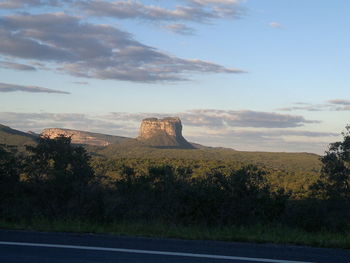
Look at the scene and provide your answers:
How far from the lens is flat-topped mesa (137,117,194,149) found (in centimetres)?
11769

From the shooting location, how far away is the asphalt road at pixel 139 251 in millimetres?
7172

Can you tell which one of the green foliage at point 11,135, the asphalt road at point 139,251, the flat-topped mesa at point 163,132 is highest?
the flat-topped mesa at point 163,132

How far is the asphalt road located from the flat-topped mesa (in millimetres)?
105758

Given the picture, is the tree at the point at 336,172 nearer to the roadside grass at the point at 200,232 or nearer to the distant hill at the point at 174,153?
the roadside grass at the point at 200,232

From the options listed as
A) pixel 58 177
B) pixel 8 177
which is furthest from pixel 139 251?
pixel 8 177

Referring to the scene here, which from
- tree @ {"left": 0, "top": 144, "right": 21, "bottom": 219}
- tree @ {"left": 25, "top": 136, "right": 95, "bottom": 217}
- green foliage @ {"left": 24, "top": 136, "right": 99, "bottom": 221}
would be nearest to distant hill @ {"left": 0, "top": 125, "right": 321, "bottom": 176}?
tree @ {"left": 25, "top": 136, "right": 95, "bottom": 217}

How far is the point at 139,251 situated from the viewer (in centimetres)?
774

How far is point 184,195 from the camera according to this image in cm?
1238

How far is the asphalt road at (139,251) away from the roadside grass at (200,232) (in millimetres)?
458

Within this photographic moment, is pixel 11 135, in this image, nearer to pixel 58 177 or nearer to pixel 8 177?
pixel 8 177

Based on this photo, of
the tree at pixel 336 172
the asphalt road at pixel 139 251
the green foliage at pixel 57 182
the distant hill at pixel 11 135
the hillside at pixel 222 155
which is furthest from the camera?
the hillside at pixel 222 155

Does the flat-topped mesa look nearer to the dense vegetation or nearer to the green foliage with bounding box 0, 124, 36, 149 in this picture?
the green foliage with bounding box 0, 124, 36, 149

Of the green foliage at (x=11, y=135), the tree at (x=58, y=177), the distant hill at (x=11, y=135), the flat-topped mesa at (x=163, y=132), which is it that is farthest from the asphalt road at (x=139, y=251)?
the flat-topped mesa at (x=163, y=132)

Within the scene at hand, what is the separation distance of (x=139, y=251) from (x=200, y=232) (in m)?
2.25
